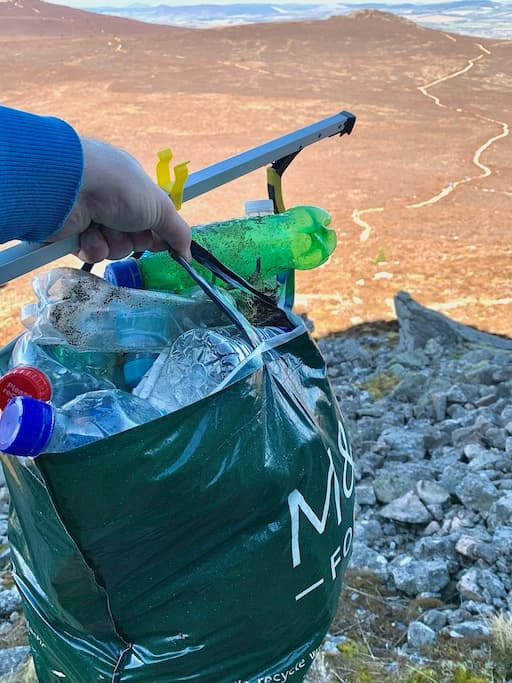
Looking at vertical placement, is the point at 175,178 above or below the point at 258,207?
above

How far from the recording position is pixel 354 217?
6898mm

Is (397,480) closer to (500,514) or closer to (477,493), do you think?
(477,493)

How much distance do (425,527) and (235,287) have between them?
1.42 meters

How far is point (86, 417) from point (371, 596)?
4.41ft

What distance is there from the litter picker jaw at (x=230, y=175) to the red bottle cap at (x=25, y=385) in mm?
140

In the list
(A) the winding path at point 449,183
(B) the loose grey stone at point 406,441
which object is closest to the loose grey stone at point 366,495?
(B) the loose grey stone at point 406,441

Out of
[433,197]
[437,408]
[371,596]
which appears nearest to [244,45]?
[433,197]

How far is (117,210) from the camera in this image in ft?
3.53

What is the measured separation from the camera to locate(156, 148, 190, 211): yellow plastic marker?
1218mm

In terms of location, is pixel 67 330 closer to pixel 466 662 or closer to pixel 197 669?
pixel 197 669

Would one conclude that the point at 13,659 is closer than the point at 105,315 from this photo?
No

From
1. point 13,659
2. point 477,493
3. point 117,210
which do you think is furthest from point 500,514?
point 117,210

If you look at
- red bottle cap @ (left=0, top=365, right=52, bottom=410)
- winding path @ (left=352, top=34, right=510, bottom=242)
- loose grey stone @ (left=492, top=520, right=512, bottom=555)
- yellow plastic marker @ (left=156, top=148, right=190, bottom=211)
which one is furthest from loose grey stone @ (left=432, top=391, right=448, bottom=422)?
winding path @ (left=352, top=34, right=510, bottom=242)

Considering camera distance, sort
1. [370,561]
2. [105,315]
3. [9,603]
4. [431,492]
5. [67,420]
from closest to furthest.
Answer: [67,420] → [105,315] → [9,603] → [370,561] → [431,492]
